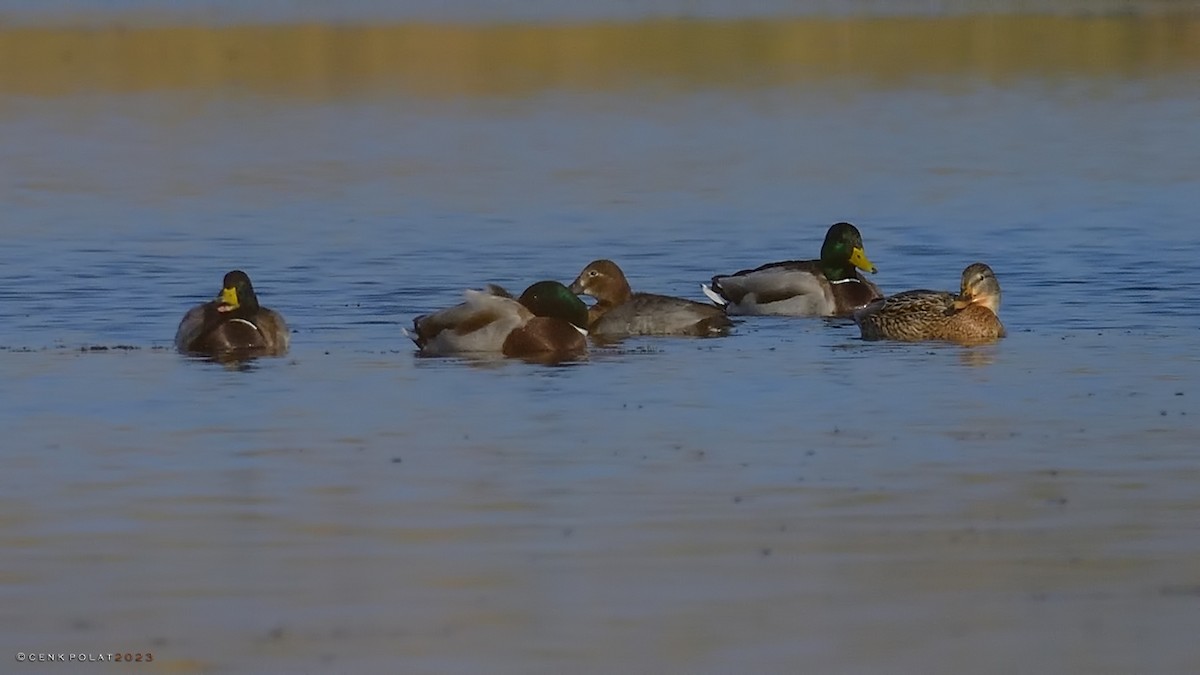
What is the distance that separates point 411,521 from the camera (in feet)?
30.8

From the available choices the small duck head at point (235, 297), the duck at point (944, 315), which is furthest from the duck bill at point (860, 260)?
the small duck head at point (235, 297)

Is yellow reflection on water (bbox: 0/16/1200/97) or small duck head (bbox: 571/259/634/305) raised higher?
yellow reflection on water (bbox: 0/16/1200/97)

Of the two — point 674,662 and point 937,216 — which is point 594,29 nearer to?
point 937,216

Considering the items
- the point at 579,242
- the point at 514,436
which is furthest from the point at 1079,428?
the point at 579,242

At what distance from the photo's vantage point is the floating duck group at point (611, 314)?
14578mm

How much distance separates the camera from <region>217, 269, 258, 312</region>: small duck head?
1477 cm

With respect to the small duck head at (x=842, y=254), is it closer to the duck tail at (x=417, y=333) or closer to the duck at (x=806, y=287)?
the duck at (x=806, y=287)

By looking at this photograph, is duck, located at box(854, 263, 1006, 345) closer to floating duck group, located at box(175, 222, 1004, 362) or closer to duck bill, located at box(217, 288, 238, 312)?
floating duck group, located at box(175, 222, 1004, 362)

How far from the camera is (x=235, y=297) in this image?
48.6 feet

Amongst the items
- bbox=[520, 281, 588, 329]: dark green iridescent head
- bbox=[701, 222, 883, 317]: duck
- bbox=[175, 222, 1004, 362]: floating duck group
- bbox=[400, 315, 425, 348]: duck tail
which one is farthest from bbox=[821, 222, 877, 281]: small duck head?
bbox=[400, 315, 425, 348]: duck tail

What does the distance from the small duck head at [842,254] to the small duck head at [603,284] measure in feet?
5.29

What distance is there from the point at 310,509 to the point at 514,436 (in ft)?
6.22

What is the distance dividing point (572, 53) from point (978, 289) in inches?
1441

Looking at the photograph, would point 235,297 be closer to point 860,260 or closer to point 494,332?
point 494,332
